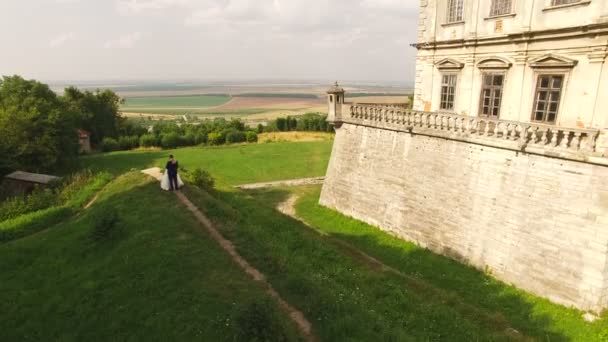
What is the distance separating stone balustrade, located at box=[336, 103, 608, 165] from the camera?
11.6m

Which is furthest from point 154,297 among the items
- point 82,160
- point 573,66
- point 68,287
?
point 82,160

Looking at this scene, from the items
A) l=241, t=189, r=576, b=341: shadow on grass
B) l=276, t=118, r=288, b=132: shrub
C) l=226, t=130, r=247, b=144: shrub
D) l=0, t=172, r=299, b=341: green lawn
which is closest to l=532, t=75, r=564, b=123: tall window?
l=241, t=189, r=576, b=341: shadow on grass

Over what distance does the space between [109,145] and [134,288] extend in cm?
4778

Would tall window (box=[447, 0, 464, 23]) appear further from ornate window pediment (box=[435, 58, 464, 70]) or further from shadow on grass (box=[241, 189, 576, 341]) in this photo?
shadow on grass (box=[241, 189, 576, 341])

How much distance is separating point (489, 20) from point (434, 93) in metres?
4.22

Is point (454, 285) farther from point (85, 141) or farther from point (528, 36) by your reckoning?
point (85, 141)

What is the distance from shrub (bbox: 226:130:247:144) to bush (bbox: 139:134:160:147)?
10220mm

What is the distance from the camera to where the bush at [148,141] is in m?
53.8

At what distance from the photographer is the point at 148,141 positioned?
53.8 meters

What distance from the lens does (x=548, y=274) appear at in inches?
496

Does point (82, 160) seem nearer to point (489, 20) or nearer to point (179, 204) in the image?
point (179, 204)

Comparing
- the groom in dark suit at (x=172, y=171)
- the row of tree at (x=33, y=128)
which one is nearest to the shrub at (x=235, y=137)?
the row of tree at (x=33, y=128)

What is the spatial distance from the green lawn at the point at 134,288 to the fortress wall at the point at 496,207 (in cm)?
976

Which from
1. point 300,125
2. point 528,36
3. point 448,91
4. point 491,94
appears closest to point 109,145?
point 300,125
